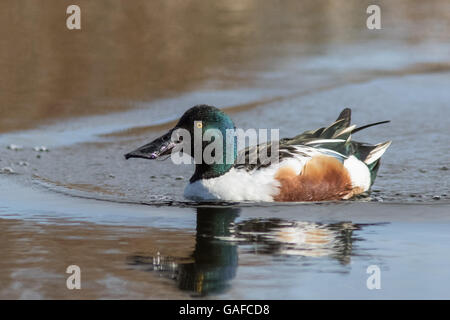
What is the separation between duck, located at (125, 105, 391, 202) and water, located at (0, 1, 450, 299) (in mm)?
134

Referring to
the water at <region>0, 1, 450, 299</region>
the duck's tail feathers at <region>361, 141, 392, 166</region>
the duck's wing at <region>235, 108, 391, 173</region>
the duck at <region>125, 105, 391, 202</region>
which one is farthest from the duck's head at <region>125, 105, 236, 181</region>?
the duck's tail feathers at <region>361, 141, 392, 166</region>

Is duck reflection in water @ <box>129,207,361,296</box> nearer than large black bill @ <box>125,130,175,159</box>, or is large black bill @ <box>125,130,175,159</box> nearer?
duck reflection in water @ <box>129,207,361,296</box>

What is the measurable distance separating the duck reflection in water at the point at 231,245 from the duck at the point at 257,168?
0.22m

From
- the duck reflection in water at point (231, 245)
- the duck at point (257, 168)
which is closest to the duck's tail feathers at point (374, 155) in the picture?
the duck at point (257, 168)

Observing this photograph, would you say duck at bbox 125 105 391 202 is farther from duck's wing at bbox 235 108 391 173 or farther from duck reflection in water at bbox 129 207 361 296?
duck reflection in water at bbox 129 207 361 296

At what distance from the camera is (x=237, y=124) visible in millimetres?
11242

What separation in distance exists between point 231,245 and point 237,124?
476 centimetres

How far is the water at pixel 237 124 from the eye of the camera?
591 centimetres

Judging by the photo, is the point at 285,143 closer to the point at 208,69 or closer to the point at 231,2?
the point at 208,69

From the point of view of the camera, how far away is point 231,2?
17641 millimetres

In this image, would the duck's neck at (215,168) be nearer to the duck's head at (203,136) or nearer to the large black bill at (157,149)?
the duck's head at (203,136)

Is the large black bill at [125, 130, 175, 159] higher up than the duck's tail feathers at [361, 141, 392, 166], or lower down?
higher up

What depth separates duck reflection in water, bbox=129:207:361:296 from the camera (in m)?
5.82

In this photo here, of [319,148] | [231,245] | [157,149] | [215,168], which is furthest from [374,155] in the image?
[231,245]
